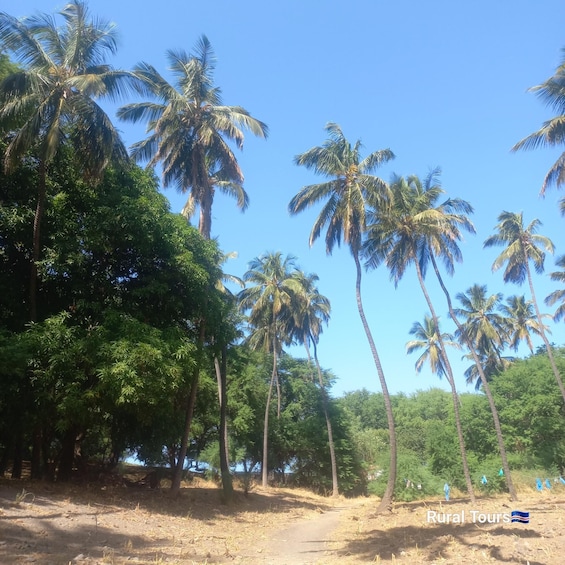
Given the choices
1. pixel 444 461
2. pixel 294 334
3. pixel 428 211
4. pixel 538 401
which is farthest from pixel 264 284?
pixel 538 401

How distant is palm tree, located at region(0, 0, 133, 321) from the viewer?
503 inches

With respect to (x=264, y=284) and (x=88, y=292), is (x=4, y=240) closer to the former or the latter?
(x=88, y=292)

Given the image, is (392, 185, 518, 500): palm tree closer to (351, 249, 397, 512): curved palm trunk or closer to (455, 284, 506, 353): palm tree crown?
(351, 249, 397, 512): curved palm trunk

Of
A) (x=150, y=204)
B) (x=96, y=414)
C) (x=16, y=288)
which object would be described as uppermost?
(x=150, y=204)

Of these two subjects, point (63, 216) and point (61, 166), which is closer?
point (63, 216)

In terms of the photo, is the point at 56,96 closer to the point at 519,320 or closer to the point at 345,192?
the point at 345,192

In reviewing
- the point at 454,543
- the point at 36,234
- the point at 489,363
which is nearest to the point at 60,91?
the point at 36,234

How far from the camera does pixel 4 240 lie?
14430 mm

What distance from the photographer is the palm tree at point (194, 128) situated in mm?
19516

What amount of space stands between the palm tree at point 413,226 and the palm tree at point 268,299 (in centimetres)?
1144

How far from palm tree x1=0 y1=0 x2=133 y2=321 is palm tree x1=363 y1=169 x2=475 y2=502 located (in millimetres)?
13173

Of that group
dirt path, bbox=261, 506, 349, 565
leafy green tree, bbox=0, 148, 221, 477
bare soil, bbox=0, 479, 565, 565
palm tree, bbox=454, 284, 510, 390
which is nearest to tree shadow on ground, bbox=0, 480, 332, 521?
bare soil, bbox=0, 479, 565, 565

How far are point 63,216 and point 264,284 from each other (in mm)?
21658

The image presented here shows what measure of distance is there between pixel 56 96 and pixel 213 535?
45.5 feet
